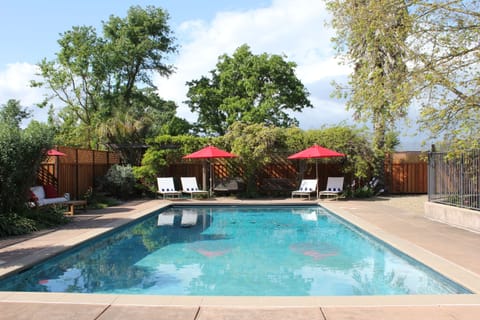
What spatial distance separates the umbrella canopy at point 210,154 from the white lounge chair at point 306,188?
3146 millimetres

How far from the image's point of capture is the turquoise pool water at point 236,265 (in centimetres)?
560

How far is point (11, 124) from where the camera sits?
9180 mm

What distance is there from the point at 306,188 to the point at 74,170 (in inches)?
360

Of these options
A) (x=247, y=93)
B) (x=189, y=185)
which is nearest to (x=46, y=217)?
(x=189, y=185)

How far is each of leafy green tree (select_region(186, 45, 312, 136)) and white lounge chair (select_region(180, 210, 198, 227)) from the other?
1252 cm

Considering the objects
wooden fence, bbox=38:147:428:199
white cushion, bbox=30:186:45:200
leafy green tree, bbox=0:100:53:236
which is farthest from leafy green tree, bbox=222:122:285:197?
leafy green tree, bbox=0:100:53:236

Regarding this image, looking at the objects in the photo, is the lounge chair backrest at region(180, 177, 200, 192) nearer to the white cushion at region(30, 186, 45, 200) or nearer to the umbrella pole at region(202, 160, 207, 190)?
the umbrella pole at region(202, 160, 207, 190)

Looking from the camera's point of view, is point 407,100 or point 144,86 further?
point 144,86

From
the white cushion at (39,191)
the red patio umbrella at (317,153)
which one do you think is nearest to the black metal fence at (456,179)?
the red patio umbrella at (317,153)

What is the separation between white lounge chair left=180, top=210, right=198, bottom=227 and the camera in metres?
11.6

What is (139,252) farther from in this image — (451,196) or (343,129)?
(343,129)

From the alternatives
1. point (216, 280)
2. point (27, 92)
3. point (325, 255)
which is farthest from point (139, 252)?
point (27, 92)

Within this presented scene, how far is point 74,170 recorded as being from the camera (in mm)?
14133

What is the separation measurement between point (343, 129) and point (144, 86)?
16299 mm
